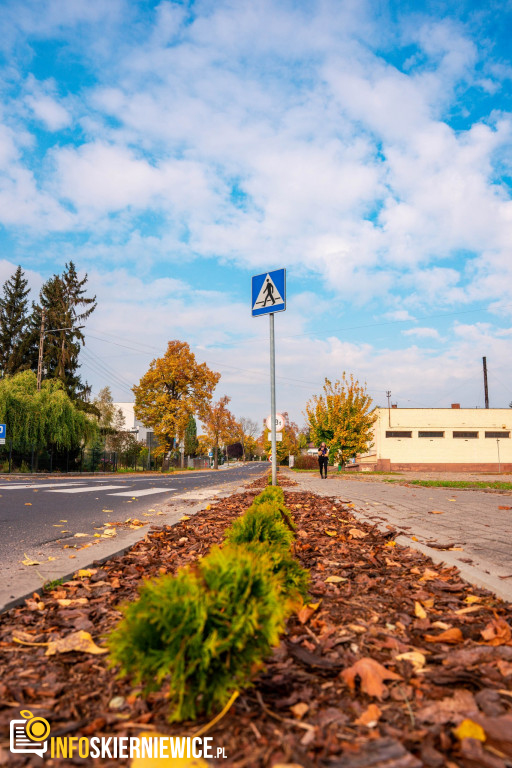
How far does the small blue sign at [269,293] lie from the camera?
298 inches

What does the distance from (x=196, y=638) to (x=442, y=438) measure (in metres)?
45.5

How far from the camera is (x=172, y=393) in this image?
42438 mm

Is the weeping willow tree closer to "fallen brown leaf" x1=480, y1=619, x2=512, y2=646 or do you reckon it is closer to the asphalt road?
the asphalt road

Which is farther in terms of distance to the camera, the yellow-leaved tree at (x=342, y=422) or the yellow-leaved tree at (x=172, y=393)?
the yellow-leaved tree at (x=172, y=393)

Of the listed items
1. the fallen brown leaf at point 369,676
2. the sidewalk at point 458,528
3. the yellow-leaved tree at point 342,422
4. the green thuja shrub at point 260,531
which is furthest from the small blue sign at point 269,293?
the yellow-leaved tree at point 342,422

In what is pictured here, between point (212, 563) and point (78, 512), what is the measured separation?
675 cm

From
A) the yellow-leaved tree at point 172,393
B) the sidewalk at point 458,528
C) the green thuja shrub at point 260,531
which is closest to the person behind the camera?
the green thuja shrub at point 260,531

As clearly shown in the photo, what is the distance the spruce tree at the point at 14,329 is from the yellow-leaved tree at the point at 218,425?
73.8ft

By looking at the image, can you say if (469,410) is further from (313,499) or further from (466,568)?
(466,568)

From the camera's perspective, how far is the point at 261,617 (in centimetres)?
167

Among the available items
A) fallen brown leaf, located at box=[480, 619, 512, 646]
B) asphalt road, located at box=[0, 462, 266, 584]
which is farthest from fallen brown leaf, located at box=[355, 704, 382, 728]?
asphalt road, located at box=[0, 462, 266, 584]

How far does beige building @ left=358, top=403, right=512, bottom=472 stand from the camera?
140 ft

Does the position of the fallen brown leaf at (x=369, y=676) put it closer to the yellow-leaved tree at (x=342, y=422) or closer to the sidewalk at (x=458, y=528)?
the sidewalk at (x=458, y=528)

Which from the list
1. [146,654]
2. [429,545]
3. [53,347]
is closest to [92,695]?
[146,654]
